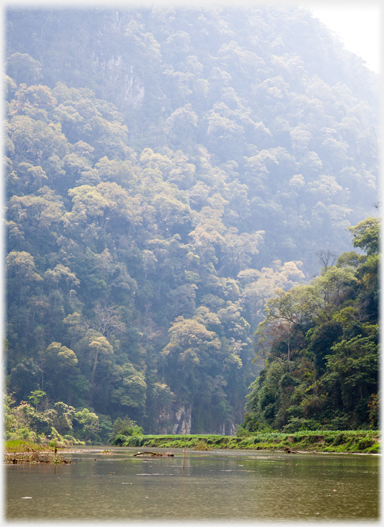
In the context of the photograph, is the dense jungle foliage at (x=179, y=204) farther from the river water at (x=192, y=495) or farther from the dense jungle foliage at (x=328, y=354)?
the river water at (x=192, y=495)

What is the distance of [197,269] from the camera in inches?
3462

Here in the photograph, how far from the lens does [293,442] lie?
35.5 m

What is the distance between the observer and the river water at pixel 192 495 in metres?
9.57

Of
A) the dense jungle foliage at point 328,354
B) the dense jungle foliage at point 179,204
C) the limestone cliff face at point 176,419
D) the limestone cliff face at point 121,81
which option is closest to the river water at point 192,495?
the dense jungle foliage at point 328,354

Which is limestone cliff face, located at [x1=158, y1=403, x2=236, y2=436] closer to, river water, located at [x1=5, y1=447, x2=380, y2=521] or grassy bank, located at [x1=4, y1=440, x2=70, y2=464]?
grassy bank, located at [x1=4, y1=440, x2=70, y2=464]

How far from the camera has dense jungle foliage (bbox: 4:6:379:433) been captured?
211 ft

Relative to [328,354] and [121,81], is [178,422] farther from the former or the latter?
[121,81]

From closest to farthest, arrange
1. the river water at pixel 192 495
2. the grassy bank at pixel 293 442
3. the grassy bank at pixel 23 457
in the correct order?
1. the river water at pixel 192 495
2. the grassy bank at pixel 23 457
3. the grassy bank at pixel 293 442

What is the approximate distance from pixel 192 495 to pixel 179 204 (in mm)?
80403

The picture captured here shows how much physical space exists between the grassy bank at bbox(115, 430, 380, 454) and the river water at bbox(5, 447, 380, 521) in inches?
405

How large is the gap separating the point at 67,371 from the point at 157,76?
257ft

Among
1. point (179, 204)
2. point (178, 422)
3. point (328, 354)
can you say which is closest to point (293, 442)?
point (328, 354)

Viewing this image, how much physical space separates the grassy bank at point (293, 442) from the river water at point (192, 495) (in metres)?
10.3

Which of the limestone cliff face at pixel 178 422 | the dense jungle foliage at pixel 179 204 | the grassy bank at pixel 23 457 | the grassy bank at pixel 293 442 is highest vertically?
the dense jungle foliage at pixel 179 204
